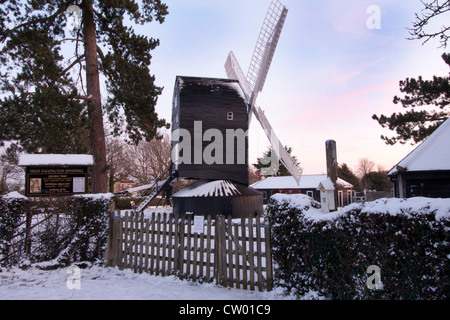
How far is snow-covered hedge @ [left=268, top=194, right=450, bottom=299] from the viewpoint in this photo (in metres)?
3.79

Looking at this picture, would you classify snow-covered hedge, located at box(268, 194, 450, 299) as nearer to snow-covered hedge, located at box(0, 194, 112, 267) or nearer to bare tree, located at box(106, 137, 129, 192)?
snow-covered hedge, located at box(0, 194, 112, 267)

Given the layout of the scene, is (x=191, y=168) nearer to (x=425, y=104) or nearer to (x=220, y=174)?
(x=220, y=174)

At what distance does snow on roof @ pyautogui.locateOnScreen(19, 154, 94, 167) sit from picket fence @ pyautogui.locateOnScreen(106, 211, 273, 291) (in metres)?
2.63

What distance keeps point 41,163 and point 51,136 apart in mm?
4001

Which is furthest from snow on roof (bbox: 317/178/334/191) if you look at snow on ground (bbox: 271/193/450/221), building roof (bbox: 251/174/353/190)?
building roof (bbox: 251/174/353/190)

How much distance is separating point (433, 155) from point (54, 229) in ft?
49.5

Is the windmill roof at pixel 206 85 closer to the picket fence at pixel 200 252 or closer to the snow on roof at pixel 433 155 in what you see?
the snow on roof at pixel 433 155

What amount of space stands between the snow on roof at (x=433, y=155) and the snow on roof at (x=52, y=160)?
1308 centimetres

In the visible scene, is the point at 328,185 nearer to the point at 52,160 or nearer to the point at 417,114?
the point at 52,160

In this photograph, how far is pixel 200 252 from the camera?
660 centimetres

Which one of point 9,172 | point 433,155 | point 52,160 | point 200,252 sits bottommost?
point 200,252

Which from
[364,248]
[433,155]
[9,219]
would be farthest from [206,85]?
[364,248]

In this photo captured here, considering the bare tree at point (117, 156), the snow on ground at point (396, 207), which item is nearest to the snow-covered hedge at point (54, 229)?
the snow on ground at point (396, 207)

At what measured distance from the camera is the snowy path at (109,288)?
18.6 feet
